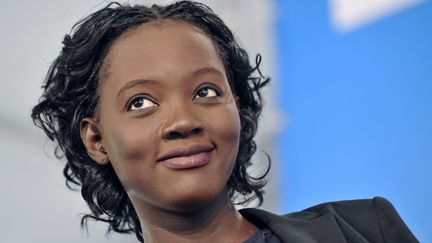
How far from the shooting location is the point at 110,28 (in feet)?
4.10

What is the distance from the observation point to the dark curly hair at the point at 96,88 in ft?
4.14

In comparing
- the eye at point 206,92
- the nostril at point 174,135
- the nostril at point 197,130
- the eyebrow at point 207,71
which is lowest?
the nostril at point 174,135

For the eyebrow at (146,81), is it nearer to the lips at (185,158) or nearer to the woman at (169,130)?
the woman at (169,130)

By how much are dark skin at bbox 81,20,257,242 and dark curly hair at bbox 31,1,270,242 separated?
3cm

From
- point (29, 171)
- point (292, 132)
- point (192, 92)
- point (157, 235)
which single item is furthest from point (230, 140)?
point (292, 132)

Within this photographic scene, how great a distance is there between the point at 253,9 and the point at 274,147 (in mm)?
380

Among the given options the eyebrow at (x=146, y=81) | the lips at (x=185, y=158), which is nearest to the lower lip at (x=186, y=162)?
the lips at (x=185, y=158)

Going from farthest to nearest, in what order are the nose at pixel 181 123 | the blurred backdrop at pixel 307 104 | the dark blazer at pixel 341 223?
the blurred backdrop at pixel 307 104, the dark blazer at pixel 341 223, the nose at pixel 181 123

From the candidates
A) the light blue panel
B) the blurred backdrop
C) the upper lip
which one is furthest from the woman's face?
the light blue panel

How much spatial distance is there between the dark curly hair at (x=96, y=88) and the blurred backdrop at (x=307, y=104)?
42cm

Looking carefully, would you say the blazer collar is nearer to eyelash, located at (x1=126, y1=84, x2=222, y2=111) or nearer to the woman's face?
the woman's face

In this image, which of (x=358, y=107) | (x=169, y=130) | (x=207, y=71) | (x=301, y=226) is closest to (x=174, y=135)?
(x=169, y=130)

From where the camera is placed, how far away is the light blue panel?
73.2 inches

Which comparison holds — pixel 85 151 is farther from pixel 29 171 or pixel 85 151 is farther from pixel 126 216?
pixel 29 171
